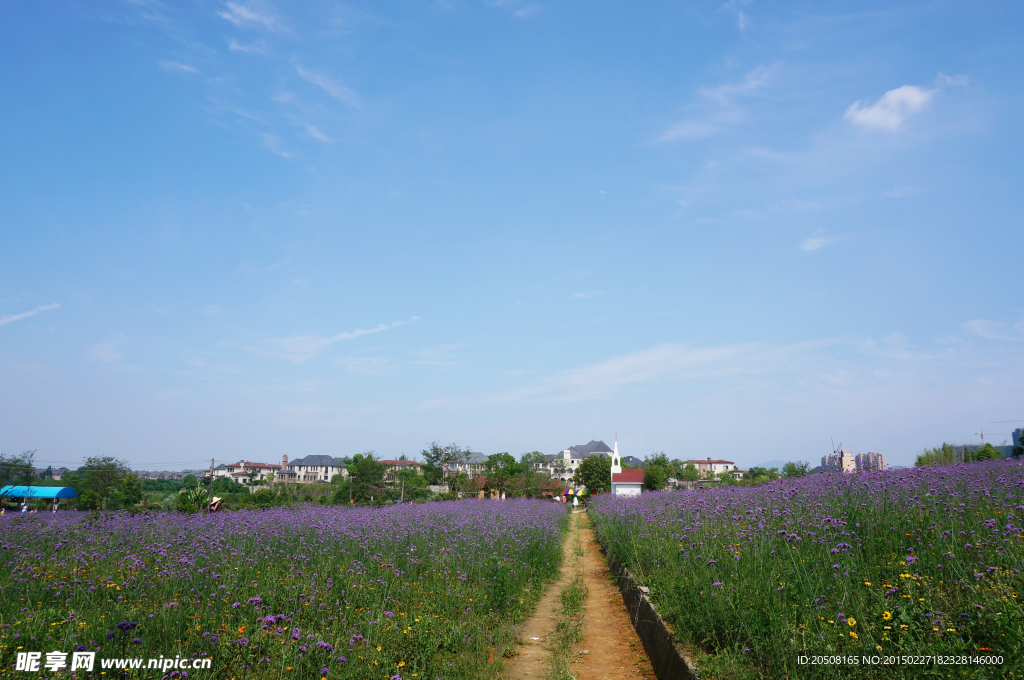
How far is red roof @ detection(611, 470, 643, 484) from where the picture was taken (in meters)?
53.2

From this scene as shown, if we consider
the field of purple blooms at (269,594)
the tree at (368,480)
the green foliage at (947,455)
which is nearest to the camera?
the field of purple blooms at (269,594)

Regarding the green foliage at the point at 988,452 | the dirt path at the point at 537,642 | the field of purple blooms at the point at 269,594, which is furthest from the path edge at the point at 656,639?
the green foliage at the point at 988,452

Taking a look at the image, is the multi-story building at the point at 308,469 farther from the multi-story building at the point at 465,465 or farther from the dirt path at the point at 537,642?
the dirt path at the point at 537,642

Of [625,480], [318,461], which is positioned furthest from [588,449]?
[625,480]

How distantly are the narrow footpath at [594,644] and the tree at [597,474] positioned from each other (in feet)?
143

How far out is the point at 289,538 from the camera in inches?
338

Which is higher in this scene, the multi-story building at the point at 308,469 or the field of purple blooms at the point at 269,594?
the field of purple blooms at the point at 269,594

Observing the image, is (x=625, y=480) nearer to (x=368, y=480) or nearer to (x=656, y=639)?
(x=368, y=480)

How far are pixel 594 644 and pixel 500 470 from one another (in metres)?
41.7

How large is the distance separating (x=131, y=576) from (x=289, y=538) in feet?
9.22

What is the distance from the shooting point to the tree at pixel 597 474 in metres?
53.1

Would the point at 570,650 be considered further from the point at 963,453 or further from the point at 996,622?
the point at 963,453

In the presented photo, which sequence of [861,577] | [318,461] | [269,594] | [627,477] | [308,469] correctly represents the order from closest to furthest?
[861,577]
[269,594]
[627,477]
[308,469]
[318,461]

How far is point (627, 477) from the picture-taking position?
54.2m
